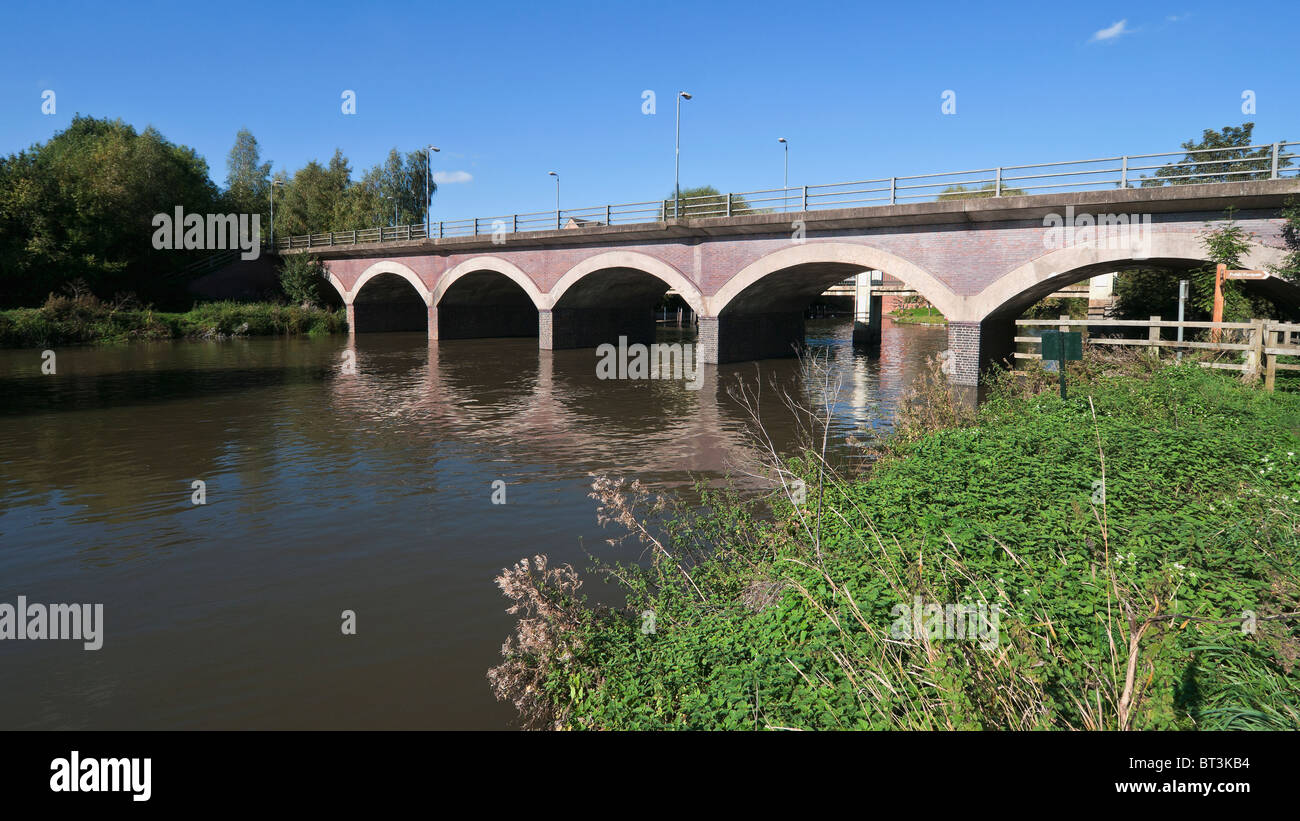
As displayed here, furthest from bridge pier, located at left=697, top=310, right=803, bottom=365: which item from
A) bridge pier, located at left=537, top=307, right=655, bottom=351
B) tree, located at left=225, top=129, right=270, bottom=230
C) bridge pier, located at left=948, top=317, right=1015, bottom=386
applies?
tree, located at left=225, top=129, right=270, bottom=230

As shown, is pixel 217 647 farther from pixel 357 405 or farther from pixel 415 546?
pixel 357 405

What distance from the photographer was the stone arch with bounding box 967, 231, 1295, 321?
1759 cm

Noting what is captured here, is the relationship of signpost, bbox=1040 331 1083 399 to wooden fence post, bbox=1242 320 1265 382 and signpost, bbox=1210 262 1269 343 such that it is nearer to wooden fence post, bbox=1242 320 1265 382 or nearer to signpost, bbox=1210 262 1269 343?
wooden fence post, bbox=1242 320 1265 382

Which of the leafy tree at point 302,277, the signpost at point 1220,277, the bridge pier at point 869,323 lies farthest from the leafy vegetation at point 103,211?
the signpost at point 1220,277

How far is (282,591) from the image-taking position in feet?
24.9

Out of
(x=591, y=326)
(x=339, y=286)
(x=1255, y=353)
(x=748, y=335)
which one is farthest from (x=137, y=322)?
(x=1255, y=353)

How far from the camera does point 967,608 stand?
4.75 m

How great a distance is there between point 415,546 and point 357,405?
38.7ft

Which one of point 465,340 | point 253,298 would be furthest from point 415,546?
point 253,298

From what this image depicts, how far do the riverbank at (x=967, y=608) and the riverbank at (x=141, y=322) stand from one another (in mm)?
38068

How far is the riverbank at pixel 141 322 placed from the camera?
35.5 meters
